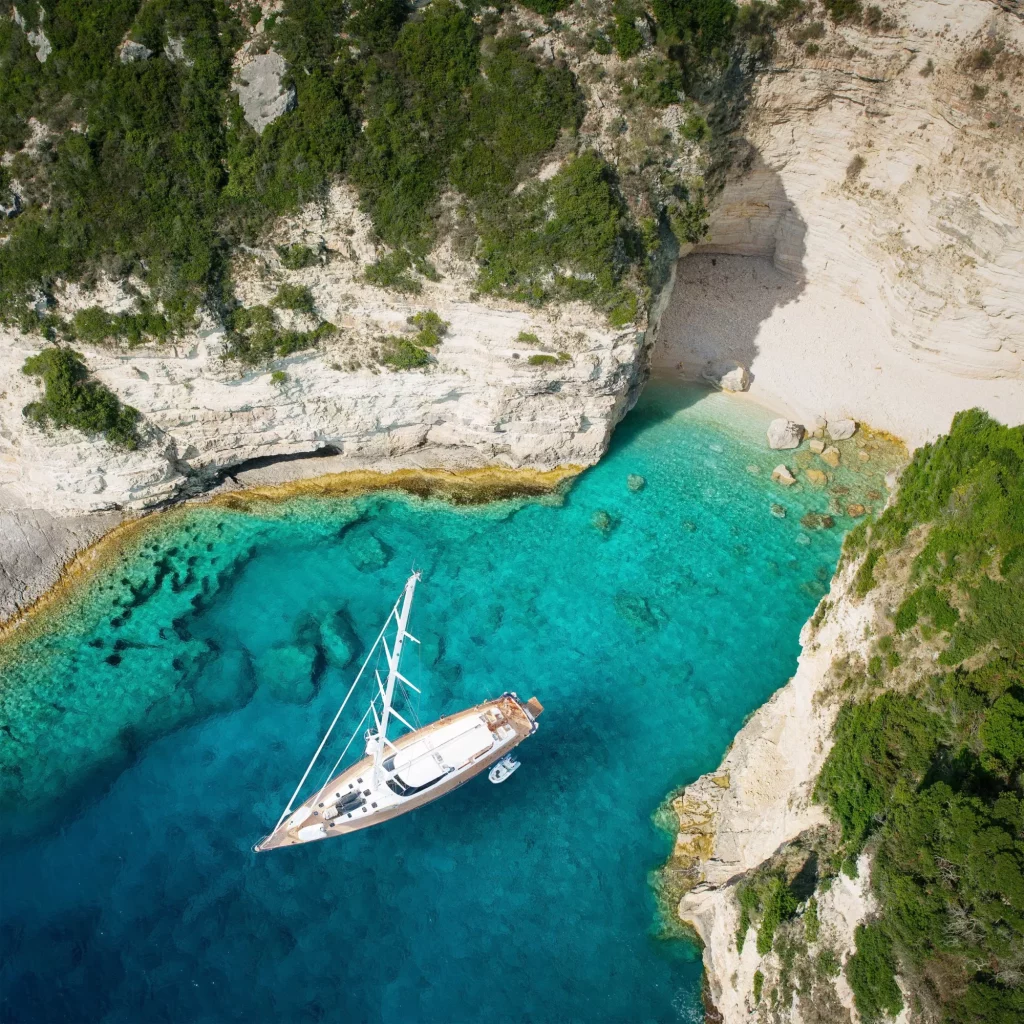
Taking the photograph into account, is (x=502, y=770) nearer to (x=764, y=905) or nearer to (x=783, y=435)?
(x=764, y=905)

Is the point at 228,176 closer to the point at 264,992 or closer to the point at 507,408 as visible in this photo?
the point at 507,408

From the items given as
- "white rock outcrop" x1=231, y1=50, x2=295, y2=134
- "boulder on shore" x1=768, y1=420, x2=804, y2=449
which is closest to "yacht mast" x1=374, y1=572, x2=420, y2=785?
"white rock outcrop" x1=231, y1=50, x2=295, y2=134

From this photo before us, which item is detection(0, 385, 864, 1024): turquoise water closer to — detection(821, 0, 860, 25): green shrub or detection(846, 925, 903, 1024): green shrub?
detection(846, 925, 903, 1024): green shrub

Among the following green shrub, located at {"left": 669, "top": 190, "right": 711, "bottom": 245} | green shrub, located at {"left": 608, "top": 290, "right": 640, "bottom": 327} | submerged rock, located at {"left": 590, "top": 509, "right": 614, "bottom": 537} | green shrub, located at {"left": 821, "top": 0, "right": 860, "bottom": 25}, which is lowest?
submerged rock, located at {"left": 590, "top": 509, "right": 614, "bottom": 537}

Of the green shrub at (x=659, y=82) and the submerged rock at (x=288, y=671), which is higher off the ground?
the green shrub at (x=659, y=82)

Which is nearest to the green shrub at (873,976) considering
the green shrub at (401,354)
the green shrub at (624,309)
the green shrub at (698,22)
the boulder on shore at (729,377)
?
the green shrub at (624,309)

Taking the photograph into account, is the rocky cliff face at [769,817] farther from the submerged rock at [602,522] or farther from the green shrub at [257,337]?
the green shrub at [257,337]

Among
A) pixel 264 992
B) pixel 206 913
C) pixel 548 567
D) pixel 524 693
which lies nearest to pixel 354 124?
pixel 548 567

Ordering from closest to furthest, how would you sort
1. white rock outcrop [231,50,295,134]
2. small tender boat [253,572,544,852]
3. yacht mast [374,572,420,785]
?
1. yacht mast [374,572,420,785]
2. small tender boat [253,572,544,852]
3. white rock outcrop [231,50,295,134]
